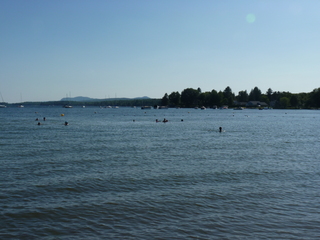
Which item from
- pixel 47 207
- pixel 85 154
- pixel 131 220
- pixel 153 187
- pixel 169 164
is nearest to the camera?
pixel 131 220

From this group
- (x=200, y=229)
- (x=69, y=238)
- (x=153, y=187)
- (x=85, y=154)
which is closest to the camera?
(x=69, y=238)

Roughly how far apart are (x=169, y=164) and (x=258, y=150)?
13.4 metres

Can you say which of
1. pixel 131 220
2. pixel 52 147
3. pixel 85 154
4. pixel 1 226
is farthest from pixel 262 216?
pixel 52 147

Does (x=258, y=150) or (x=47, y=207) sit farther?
(x=258, y=150)

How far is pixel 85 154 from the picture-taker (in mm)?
29547

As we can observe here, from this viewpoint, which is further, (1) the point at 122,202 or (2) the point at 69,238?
(1) the point at 122,202

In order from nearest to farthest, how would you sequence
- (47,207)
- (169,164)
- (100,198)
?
1. (47,207)
2. (100,198)
3. (169,164)

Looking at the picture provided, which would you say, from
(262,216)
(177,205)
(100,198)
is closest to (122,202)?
(100,198)

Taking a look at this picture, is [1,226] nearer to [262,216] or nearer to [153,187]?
[153,187]

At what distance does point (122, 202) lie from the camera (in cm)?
1512

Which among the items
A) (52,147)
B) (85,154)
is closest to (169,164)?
(85,154)

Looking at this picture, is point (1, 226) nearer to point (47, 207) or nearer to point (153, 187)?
point (47, 207)

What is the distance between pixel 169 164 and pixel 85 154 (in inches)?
374

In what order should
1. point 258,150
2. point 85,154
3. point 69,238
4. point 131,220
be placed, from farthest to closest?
point 258,150 < point 85,154 < point 131,220 < point 69,238
